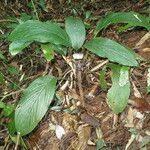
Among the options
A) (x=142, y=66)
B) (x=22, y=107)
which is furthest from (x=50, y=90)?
(x=142, y=66)

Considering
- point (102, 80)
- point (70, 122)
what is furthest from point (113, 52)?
point (70, 122)

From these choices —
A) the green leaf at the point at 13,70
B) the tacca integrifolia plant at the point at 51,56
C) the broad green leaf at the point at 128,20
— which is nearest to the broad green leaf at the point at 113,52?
the tacca integrifolia plant at the point at 51,56

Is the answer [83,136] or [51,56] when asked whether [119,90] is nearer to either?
[83,136]

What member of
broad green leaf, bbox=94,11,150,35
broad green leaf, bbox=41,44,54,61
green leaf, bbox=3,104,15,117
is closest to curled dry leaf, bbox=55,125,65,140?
green leaf, bbox=3,104,15,117

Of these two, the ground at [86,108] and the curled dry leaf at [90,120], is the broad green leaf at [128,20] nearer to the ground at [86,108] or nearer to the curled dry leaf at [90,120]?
the ground at [86,108]

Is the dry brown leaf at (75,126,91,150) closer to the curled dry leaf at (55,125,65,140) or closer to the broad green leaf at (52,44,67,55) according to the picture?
the curled dry leaf at (55,125,65,140)
